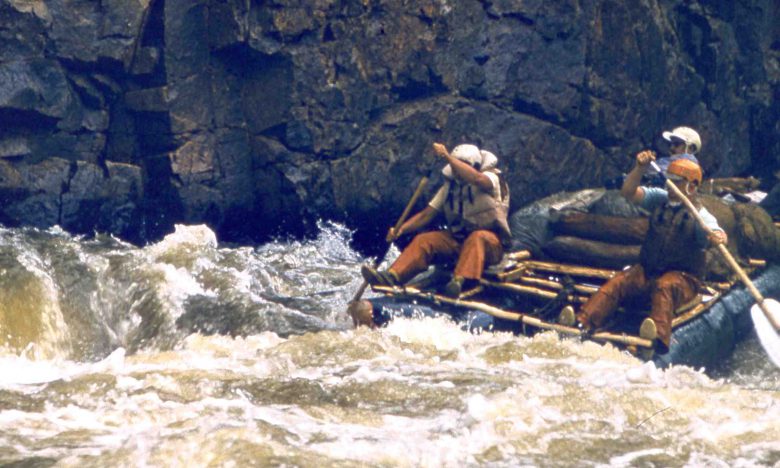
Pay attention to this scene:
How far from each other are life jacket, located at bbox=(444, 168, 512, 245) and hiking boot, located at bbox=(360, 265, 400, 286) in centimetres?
75

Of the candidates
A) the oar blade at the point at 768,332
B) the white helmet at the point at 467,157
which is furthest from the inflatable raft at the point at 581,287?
the white helmet at the point at 467,157

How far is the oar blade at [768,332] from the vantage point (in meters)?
7.45

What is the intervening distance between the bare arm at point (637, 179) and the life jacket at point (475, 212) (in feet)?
4.00

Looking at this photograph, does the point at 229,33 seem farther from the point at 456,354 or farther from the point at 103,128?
the point at 456,354

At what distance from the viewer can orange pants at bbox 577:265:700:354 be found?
791 cm

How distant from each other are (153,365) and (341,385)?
134 centimetres

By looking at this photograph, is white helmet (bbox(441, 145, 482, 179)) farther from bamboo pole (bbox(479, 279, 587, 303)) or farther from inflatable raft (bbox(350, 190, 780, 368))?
bamboo pole (bbox(479, 279, 587, 303))

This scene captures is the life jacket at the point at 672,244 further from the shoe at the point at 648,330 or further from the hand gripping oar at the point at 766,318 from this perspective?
the shoe at the point at 648,330

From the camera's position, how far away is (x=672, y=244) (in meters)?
8.01

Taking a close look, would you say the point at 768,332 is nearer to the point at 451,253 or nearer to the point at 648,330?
the point at 648,330

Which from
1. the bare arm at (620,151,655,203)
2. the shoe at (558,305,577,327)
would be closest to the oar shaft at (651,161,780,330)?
the bare arm at (620,151,655,203)

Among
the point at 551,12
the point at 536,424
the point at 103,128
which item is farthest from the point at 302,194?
the point at 536,424

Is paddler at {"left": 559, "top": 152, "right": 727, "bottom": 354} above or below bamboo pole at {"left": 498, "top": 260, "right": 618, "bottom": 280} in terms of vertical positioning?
above

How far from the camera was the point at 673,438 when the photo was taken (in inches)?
234
